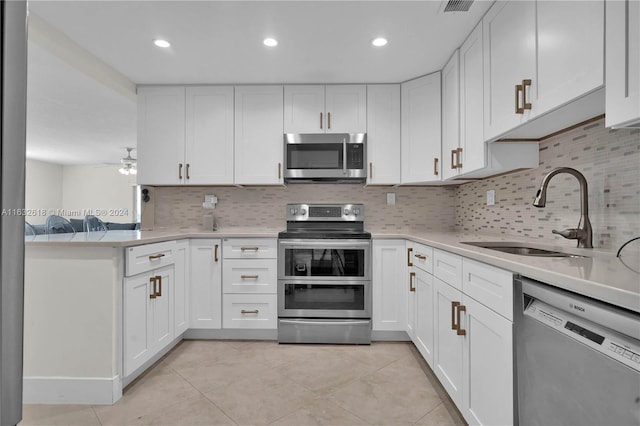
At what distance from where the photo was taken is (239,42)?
7.41 ft

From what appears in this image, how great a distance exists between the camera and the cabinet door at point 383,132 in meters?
2.92

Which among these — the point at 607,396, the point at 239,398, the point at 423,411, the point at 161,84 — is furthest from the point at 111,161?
the point at 607,396

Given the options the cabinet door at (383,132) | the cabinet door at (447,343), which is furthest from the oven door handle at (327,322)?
the cabinet door at (383,132)

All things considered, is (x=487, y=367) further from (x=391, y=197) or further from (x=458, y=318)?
(x=391, y=197)

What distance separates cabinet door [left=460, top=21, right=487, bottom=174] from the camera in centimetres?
195

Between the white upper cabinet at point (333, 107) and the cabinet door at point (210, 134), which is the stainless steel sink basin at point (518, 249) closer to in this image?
the white upper cabinet at point (333, 107)

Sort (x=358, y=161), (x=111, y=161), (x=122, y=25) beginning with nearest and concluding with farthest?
(x=122, y=25) → (x=358, y=161) → (x=111, y=161)

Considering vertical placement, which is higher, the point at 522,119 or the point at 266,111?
the point at 266,111

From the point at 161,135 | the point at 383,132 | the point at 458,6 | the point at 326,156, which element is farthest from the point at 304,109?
the point at 458,6

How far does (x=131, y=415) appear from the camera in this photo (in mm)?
1697

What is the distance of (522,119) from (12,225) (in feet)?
5.85

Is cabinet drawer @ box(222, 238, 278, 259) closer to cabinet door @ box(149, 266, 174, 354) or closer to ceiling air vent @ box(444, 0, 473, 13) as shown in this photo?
cabinet door @ box(149, 266, 174, 354)

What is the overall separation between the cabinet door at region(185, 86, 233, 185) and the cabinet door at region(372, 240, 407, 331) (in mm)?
1513

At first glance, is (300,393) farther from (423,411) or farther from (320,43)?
(320,43)
